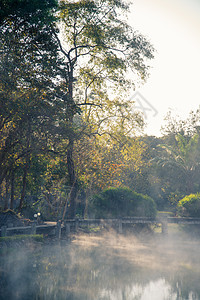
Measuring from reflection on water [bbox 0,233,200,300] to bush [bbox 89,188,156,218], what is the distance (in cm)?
536

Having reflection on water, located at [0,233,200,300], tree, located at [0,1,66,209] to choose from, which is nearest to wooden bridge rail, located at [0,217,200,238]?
reflection on water, located at [0,233,200,300]

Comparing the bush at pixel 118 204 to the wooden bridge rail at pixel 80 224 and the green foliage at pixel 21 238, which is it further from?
the green foliage at pixel 21 238

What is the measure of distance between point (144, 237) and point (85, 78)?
15.2 m

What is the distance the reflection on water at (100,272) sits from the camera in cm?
1108

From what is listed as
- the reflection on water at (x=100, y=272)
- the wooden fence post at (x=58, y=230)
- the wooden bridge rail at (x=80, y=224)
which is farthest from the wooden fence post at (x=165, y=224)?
the wooden fence post at (x=58, y=230)

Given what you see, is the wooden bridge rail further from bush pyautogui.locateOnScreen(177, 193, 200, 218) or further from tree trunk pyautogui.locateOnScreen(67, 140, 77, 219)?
bush pyautogui.locateOnScreen(177, 193, 200, 218)

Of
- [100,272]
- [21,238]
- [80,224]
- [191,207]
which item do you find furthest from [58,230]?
[191,207]

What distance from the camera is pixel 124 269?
14594mm

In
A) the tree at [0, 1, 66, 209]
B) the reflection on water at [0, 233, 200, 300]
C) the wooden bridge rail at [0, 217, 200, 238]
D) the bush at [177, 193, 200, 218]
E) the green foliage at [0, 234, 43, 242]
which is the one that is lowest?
the reflection on water at [0, 233, 200, 300]

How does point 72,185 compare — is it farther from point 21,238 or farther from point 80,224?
point 21,238

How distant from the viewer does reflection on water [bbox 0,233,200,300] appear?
11078 mm

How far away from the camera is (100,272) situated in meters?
14.0

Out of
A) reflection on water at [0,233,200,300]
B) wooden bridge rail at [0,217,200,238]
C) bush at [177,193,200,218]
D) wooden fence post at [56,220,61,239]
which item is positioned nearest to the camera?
reflection on water at [0,233,200,300]

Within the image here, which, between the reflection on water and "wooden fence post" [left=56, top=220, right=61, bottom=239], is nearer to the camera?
the reflection on water
